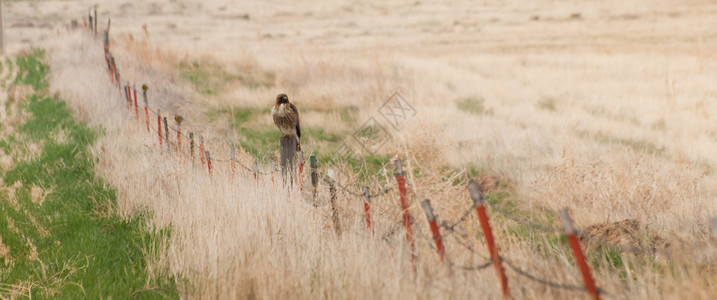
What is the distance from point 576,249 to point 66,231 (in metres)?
4.10

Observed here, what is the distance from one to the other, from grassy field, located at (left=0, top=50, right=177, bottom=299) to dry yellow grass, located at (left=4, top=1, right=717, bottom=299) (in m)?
0.21

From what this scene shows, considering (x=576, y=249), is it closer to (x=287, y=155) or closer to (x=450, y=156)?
(x=287, y=155)

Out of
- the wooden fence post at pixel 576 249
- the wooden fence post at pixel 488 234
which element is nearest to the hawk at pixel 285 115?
the wooden fence post at pixel 488 234

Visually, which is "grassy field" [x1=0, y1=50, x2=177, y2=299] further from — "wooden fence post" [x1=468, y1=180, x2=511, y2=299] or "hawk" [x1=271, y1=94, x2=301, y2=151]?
"wooden fence post" [x1=468, y1=180, x2=511, y2=299]

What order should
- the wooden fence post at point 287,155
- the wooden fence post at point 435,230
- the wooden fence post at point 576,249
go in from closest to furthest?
the wooden fence post at point 576,249
the wooden fence post at point 435,230
the wooden fence post at point 287,155

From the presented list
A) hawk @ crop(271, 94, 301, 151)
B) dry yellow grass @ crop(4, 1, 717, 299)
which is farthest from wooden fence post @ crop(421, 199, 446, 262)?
hawk @ crop(271, 94, 301, 151)

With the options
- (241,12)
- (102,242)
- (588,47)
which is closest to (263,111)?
(102,242)

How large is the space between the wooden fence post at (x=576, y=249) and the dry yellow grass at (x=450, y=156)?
448 mm

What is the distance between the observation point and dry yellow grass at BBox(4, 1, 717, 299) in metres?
3.78

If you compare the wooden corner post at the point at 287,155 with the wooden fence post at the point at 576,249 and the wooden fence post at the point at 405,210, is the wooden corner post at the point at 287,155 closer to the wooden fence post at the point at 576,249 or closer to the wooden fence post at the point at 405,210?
the wooden fence post at the point at 405,210

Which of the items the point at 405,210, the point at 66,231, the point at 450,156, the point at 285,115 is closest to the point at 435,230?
the point at 405,210

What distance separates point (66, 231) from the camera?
511 cm

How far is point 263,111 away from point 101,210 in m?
7.40

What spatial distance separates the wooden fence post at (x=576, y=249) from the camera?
8.56ft
